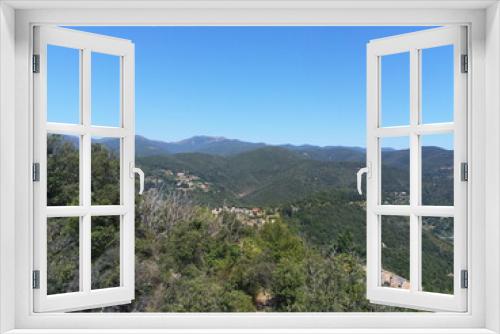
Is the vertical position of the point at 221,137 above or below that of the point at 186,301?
above

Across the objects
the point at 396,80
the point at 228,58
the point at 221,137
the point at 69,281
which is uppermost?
the point at 228,58

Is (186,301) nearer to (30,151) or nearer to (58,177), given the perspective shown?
(58,177)

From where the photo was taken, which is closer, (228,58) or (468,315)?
(468,315)

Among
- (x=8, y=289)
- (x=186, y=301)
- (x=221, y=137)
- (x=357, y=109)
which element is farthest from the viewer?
(x=221, y=137)

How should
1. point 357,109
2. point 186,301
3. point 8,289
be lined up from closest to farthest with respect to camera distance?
point 8,289
point 186,301
point 357,109

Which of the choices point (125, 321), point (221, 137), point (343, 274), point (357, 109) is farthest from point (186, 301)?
point (125, 321)

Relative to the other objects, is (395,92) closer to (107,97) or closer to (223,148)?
(223,148)

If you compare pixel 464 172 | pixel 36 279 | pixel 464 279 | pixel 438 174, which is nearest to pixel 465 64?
pixel 464 172
